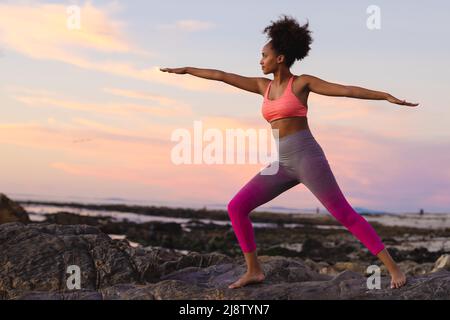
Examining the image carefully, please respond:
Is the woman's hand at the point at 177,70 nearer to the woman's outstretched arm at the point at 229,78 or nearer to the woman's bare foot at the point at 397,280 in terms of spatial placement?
the woman's outstretched arm at the point at 229,78

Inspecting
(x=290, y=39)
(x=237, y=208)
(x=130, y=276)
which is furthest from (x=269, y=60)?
(x=130, y=276)

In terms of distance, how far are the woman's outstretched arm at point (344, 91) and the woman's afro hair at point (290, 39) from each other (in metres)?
0.36

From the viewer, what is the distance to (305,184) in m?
7.43

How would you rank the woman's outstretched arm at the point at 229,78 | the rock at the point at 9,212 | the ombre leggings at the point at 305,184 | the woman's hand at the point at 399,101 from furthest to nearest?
the rock at the point at 9,212, the woman's outstretched arm at the point at 229,78, the ombre leggings at the point at 305,184, the woman's hand at the point at 399,101

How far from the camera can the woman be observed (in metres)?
7.34

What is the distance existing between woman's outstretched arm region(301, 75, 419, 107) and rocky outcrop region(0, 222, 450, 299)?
2.21 meters

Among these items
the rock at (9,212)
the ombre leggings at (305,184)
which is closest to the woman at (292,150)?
the ombre leggings at (305,184)

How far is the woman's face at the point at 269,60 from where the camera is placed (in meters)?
7.72

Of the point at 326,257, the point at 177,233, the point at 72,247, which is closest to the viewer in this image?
the point at 72,247

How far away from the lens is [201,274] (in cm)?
960

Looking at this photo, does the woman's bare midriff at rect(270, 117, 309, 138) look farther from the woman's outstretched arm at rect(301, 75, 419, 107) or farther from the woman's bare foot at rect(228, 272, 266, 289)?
the woman's bare foot at rect(228, 272, 266, 289)

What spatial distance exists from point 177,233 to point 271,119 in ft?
102
